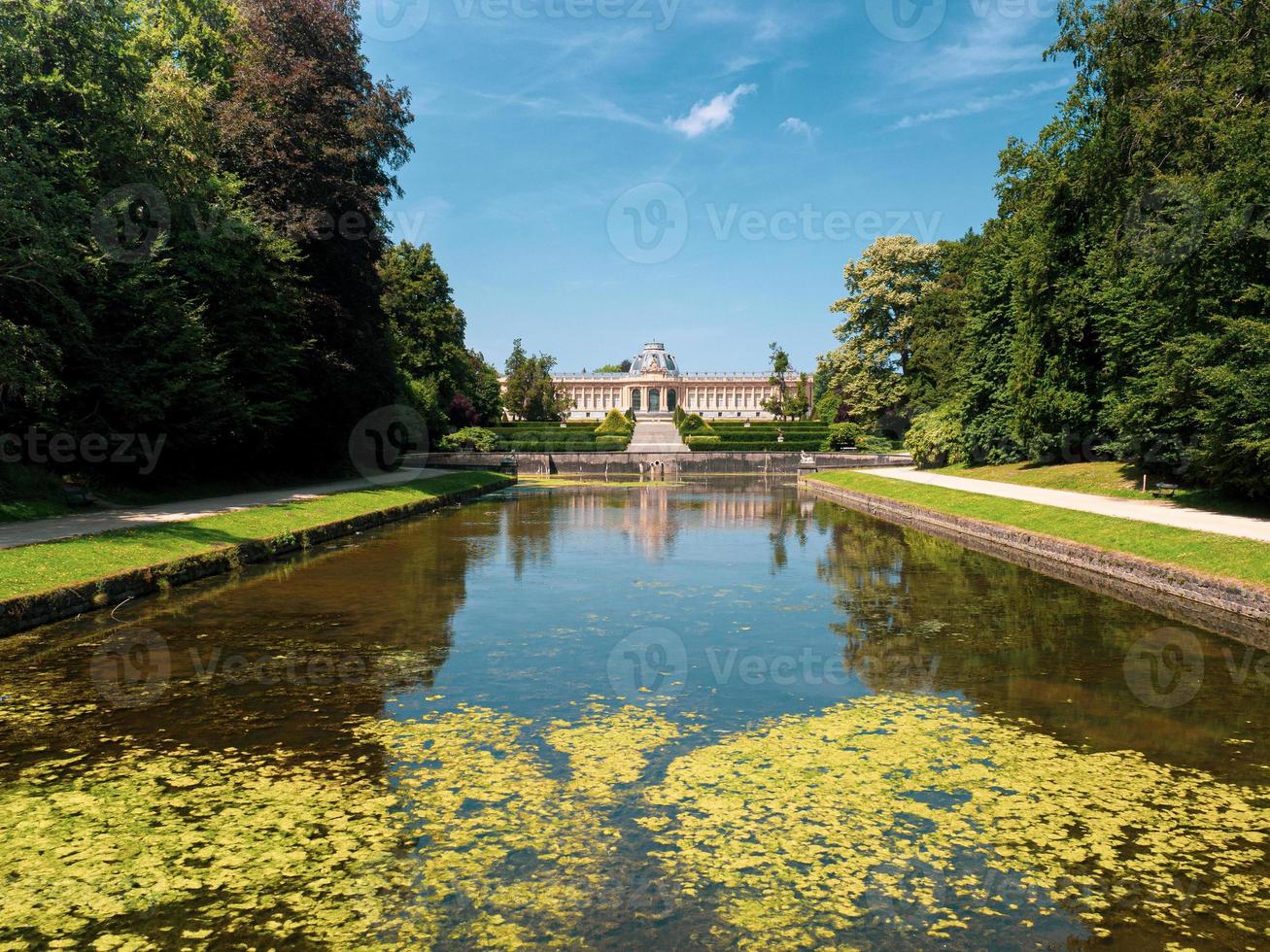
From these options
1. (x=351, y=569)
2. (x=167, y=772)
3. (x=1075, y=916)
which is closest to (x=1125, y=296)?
(x=351, y=569)

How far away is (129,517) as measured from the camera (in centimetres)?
1652

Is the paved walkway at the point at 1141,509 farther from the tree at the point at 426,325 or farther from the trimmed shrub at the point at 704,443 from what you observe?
the trimmed shrub at the point at 704,443

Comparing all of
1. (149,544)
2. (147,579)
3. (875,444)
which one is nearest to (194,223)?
(149,544)

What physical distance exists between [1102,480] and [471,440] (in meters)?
39.9

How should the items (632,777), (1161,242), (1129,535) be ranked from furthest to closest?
(1161,242), (1129,535), (632,777)

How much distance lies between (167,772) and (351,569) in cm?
857

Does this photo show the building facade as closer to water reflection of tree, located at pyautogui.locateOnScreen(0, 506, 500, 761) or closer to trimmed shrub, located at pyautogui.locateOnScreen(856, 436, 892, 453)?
trimmed shrub, located at pyautogui.locateOnScreen(856, 436, 892, 453)

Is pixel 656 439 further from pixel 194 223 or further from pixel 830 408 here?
pixel 194 223

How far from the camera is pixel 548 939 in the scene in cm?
337

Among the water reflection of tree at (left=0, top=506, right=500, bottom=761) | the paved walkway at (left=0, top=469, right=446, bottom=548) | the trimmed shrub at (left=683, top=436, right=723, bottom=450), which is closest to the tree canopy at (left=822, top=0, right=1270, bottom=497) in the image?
the water reflection of tree at (left=0, top=506, right=500, bottom=761)

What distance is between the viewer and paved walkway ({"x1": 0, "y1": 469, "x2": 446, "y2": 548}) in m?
13.6

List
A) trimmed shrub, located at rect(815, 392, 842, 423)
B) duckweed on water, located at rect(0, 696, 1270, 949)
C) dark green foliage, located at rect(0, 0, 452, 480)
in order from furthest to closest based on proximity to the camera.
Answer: trimmed shrub, located at rect(815, 392, 842, 423)
dark green foliage, located at rect(0, 0, 452, 480)
duckweed on water, located at rect(0, 696, 1270, 949)

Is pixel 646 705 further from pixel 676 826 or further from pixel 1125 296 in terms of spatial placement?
pixel 1125 296

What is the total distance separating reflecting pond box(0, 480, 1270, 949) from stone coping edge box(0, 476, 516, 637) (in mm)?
422
